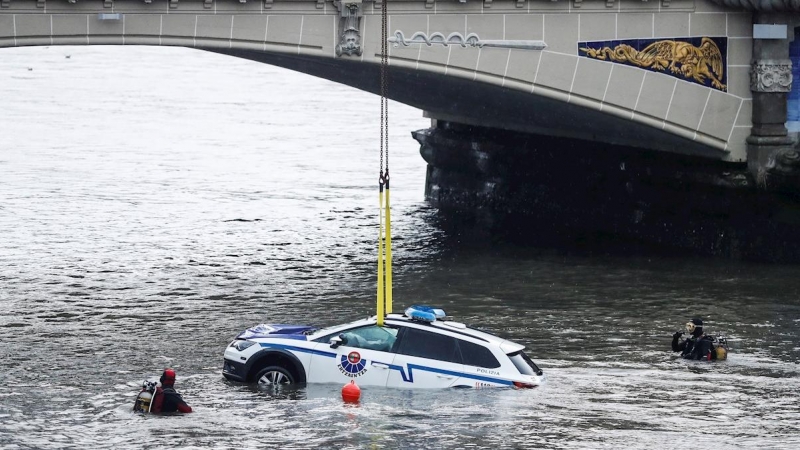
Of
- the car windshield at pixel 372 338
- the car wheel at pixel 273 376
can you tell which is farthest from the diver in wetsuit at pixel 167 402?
the car windshield at pixel 372 338

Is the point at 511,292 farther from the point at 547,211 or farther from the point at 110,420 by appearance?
the point at 110,420

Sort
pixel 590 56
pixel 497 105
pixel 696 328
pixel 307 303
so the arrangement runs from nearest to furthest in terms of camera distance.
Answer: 1. pixel 696 328
2. pixel 307 303
3. pixel 590 56
4. pixel 497 105

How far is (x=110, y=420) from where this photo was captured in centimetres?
2136

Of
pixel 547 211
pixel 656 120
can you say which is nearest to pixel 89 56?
pixel 547 211

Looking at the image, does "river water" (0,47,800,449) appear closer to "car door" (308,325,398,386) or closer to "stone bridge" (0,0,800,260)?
"car door" (308,325,398,386)

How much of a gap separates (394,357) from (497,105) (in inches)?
777

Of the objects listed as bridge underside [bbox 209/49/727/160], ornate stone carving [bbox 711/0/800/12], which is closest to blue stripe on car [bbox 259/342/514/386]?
bridge underside [bbox 209/49/727/160]

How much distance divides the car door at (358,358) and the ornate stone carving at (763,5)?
649 inches

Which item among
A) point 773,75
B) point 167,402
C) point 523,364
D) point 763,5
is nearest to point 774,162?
point 773,75

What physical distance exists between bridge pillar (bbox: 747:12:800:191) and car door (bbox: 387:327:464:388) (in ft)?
53.6

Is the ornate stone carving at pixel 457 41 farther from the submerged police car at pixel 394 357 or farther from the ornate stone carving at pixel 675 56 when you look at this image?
the submerged police car at pixel 394 357

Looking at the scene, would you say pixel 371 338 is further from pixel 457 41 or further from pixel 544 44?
pixel 544 44

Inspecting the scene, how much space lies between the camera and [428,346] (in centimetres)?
2241

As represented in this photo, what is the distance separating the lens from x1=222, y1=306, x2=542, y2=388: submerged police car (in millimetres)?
22203
